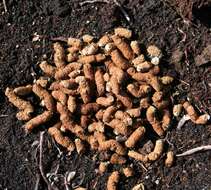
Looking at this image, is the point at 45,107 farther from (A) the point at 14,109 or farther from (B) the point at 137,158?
(B) the point at 137,158

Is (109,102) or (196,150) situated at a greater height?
(109,102)

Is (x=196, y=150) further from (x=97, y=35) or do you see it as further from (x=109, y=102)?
(x=97, y=35)

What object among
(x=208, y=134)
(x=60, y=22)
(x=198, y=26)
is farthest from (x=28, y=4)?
(x=208, y=134)

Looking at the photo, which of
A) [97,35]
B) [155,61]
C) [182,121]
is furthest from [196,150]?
[97,35]

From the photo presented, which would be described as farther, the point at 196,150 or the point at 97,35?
the point at 97,35

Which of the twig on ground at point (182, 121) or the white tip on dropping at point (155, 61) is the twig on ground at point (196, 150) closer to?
the twig on ground at point (182, 121)

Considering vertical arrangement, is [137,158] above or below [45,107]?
below

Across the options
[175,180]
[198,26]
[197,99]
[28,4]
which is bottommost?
[175,180]
